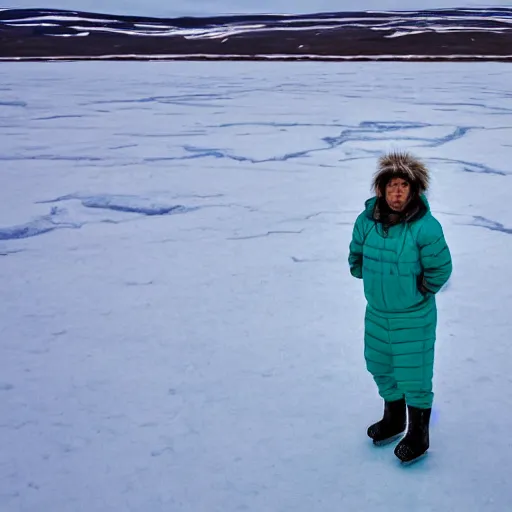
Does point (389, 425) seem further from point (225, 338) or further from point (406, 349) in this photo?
point (225, 338)

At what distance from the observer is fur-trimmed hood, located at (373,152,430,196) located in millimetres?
1314

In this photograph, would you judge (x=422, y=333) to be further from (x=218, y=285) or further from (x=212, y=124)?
(x=212, y=124)

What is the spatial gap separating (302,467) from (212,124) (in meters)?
5.34

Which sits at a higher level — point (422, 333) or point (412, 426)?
point (422, 333)

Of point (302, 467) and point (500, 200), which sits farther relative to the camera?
point (500, 200)

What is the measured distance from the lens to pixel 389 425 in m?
1.47

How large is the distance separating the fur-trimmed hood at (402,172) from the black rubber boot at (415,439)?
1.47 feet

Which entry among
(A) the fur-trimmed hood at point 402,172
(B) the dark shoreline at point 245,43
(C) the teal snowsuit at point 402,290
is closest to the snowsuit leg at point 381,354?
(C) the teal snowsuit at point 402,290

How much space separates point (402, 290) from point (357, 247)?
0.13 m

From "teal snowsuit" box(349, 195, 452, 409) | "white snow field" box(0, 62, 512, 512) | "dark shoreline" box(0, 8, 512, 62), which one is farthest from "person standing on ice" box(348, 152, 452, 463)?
"dark shoreline" box(0, 8, 512, 62)

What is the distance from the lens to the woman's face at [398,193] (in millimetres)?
1311

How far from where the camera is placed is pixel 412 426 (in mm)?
1423

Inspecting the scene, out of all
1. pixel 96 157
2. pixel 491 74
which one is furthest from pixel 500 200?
pixel 491 74

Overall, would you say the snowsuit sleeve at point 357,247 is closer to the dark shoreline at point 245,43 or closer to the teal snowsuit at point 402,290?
the teal snowsuit at point 402,290
